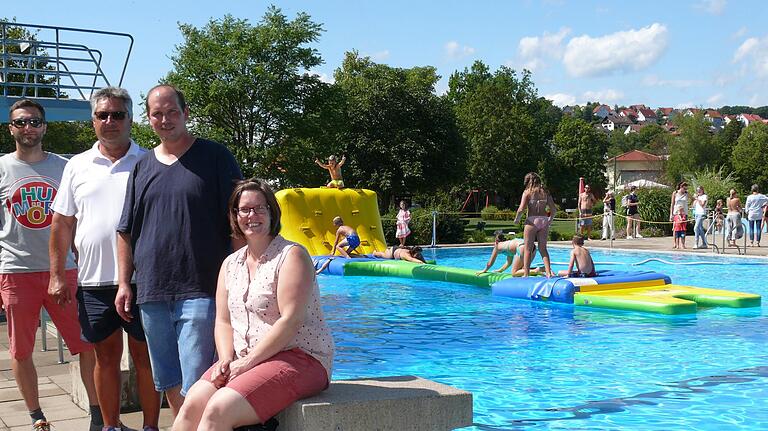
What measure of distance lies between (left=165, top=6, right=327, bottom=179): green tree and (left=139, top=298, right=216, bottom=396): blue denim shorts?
104 ft

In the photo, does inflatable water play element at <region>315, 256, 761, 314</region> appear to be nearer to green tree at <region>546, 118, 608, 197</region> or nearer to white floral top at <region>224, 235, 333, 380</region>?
white floral top at <region>224, 235, 333, 380</region>

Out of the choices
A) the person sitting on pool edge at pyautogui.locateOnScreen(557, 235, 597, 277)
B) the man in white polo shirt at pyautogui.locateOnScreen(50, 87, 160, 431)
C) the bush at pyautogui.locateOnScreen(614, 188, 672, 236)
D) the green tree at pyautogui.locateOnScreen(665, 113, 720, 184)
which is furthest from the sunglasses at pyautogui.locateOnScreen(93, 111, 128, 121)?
the green tree at pyautogui.locateOnScreen(665, 113, 720, 184)

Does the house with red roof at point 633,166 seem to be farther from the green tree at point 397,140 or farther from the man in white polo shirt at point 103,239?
the man in white polo shirt at point 103,239

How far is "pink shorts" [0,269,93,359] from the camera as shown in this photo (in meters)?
4.65

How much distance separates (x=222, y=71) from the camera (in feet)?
115

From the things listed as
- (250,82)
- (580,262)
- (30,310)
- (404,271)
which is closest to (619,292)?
(580,262)

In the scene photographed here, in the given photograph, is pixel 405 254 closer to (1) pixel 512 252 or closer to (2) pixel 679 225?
(1) pixel 512 252

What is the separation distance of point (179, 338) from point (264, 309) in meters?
0.53

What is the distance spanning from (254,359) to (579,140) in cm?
7226

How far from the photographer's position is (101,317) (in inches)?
167

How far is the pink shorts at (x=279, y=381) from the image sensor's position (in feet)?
10.8

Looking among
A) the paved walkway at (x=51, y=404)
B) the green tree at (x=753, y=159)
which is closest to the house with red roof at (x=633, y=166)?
the green tree at (x=753, y=159)

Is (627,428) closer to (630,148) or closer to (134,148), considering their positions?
(134,148)

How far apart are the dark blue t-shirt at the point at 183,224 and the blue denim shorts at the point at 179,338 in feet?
0.19
